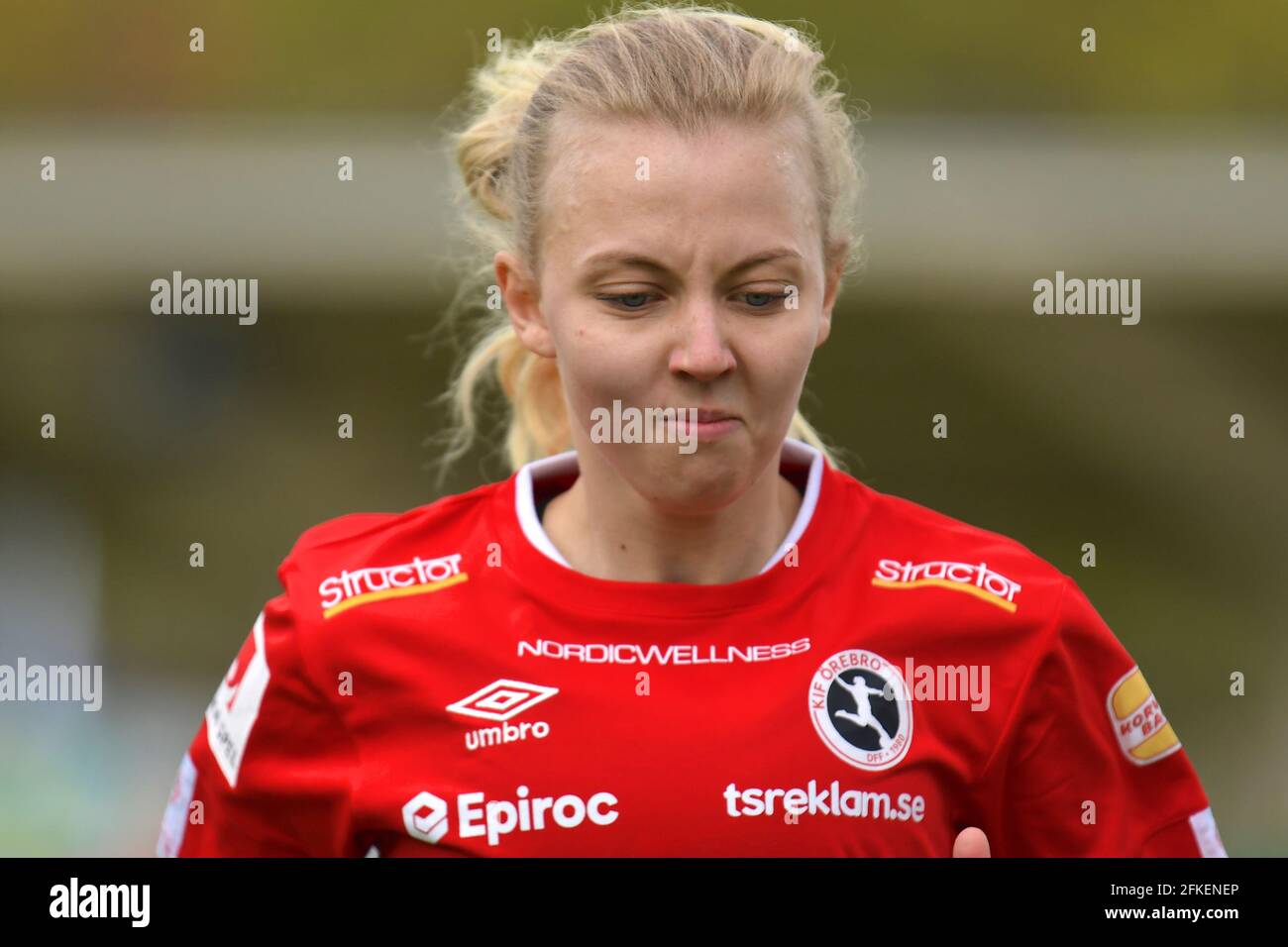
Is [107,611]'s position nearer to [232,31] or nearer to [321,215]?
[321,215]

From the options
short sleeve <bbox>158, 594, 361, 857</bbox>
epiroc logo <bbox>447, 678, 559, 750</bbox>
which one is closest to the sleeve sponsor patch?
short sleeve <bbox>158, 594, 361, 857</bbox>

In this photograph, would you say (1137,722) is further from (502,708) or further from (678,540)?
(502,708)

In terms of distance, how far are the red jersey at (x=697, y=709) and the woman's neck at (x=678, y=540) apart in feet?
0.15

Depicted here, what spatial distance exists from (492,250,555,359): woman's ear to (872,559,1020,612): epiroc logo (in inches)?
21.8

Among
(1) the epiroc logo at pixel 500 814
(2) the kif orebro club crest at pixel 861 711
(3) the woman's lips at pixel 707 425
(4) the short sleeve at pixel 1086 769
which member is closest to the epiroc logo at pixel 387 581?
(1) the epiroc logo at pixel 500 814

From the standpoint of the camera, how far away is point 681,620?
6.33ft

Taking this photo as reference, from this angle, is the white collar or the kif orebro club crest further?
the white collar

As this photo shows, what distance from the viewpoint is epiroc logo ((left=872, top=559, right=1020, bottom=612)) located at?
6.49ft

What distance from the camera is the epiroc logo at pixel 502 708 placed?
1.87m

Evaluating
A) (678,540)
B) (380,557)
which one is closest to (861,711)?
(678,540)

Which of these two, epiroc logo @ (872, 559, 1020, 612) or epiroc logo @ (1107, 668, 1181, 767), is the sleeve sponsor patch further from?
epiroc logo @ (1107, 668, 1181, 767)

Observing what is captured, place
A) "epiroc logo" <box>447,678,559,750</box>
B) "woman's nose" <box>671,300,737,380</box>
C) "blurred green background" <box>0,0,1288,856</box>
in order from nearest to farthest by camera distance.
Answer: "woman's nose" <box>671,300,737,380</box> < "epiroc logo" <box>447,678,559,750</box> < "blurred green background" <box>0,0,1288,856</box>

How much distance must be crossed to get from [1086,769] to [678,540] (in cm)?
63

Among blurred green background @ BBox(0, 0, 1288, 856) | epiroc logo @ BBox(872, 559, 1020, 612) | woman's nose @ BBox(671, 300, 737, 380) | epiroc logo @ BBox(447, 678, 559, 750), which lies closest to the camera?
woman's nose @ BBox(671, 300, 737, 380)
